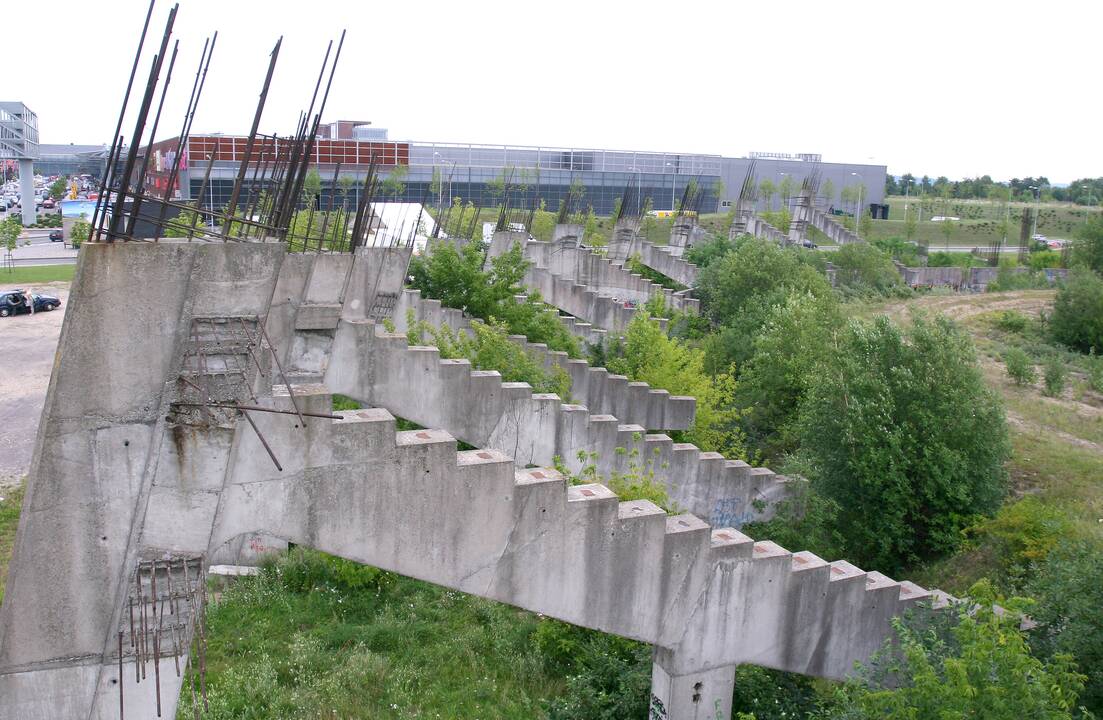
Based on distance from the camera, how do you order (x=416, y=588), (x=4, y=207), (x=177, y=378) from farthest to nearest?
(x=4, y=207) → (x=416, y=588) → (x=177, y=378)

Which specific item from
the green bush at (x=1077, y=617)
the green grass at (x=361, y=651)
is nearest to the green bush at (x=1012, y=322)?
the green bush at (x=1077, y=617)

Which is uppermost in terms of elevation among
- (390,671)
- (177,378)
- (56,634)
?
(177,378)

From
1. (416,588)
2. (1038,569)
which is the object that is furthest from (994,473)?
(416,588)

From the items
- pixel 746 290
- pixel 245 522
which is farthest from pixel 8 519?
pixel 746 290

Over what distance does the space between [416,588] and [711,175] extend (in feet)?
258

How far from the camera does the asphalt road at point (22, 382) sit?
22.2 m

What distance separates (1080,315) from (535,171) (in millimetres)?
49748

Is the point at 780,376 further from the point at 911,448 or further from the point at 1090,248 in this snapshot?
the point at 1090,248

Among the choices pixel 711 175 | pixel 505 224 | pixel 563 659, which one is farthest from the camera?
pixel 711 175

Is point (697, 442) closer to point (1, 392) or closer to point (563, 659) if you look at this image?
point (563, 659)

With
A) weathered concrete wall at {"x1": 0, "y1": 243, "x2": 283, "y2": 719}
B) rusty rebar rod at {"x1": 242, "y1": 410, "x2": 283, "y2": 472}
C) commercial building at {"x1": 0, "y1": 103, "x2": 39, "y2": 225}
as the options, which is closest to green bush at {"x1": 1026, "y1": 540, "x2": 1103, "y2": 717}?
rusty rebar rod at {"x1": 242, "y1": 410, "x2": 283, "y2": 472}

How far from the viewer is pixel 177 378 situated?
8.68 meters

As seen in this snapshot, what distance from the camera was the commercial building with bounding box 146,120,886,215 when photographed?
223 feet

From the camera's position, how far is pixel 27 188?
81250 mm
